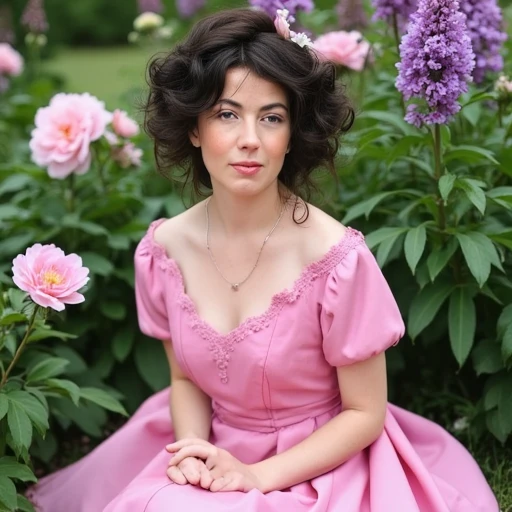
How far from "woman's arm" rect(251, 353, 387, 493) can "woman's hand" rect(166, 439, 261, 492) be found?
37mm

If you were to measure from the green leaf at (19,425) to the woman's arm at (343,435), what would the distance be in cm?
55

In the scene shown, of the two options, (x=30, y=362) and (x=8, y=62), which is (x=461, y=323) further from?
(x=8, y=62)

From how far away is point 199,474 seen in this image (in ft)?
6.68

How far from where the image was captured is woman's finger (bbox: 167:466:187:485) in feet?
6.70

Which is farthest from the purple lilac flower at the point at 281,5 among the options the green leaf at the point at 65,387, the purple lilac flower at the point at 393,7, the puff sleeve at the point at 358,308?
the green leaf at the point at 65,387

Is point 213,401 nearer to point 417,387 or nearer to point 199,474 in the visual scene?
point 199,474

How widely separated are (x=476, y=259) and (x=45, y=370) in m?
1.20

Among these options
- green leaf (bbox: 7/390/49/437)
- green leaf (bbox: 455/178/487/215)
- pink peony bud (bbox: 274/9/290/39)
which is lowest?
green leaf (bbox: 7/390/49/437)

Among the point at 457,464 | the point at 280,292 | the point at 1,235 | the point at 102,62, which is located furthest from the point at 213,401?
the point at 102,62

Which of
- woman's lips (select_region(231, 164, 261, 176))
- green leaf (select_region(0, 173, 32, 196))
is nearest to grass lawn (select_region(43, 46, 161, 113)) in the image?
green leaf (select_region(0, 173, 32, 196))

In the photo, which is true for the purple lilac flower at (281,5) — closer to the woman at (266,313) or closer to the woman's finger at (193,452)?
the woman at (266,313)

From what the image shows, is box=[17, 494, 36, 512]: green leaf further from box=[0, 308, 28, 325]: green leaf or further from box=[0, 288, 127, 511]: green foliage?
box=[0, 308, 28, 325]: green leaf

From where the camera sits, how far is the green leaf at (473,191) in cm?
232

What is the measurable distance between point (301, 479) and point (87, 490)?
2.13ft
